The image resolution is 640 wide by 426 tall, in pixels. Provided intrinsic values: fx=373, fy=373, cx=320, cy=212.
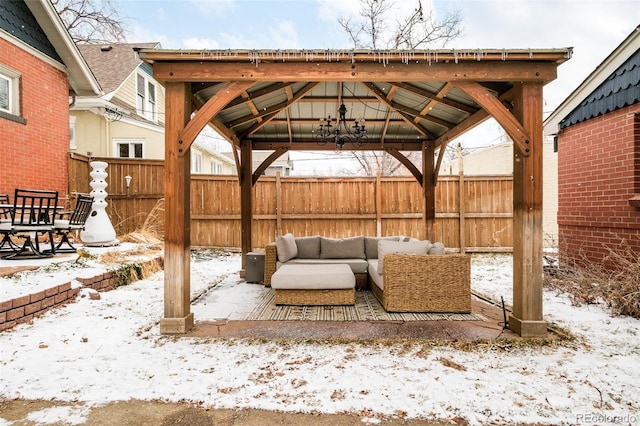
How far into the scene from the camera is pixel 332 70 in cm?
369

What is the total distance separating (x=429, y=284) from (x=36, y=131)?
7.80 m

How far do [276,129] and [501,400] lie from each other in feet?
18.8

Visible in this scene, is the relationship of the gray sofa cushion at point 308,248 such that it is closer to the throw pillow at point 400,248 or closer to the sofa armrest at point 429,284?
the throw pillow at point 400,248

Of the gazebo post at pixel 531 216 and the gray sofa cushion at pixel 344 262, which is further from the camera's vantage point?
the gray sofa cushion at pixel 344 262

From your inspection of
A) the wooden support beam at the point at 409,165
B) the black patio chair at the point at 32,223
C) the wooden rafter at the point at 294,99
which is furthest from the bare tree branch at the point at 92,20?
the wooden support beam at the point at 409,165

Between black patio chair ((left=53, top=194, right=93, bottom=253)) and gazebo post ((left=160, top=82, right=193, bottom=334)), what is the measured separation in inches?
126

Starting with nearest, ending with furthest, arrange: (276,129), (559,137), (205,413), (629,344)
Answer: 1. (205,413)
2. (629,344)
3. (559,137)
4. (276,129)

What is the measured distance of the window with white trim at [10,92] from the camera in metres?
6.71

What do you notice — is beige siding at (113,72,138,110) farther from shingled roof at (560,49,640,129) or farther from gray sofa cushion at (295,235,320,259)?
shingled roof at (560,49,640,129)

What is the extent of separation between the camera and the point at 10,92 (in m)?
6.88

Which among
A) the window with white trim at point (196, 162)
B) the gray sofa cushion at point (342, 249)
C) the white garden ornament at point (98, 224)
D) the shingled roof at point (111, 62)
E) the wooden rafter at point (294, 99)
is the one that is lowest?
the gray sofa cushion at point (342, 249)

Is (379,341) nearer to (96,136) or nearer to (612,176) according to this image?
(612,176)

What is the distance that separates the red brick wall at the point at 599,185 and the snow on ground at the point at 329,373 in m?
1.61

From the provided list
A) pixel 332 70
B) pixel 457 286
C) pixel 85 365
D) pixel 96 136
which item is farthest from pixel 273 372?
pixel 96 136
